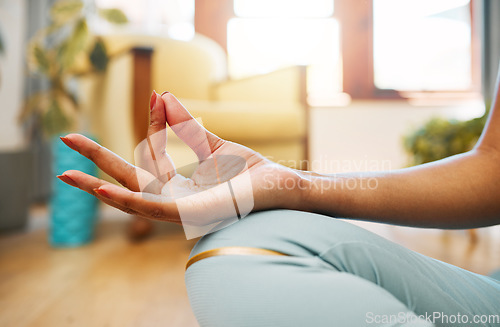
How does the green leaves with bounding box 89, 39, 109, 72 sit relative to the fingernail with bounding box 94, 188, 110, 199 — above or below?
above

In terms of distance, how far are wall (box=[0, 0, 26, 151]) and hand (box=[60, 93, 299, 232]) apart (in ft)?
6.60

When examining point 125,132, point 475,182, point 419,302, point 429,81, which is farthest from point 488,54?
point 419,302

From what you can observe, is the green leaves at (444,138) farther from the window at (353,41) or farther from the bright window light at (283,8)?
Answer: the bright window light at (283,8)

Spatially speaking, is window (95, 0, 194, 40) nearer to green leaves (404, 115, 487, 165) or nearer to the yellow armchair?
the yellow armchair

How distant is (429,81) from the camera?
103 inches

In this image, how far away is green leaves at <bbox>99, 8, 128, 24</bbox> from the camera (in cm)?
168

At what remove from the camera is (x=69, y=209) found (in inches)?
54.7

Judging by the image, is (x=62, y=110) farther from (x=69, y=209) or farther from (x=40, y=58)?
(x=69, y=209)

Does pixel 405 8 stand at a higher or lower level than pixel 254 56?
higher

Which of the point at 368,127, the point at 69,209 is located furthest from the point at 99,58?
the point at 368,127

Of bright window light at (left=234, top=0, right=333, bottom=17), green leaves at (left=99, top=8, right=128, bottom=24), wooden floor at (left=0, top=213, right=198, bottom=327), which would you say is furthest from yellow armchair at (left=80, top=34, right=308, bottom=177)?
bright window light at (left=234, top=0, right=333, bottom=17)

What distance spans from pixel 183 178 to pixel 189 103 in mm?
556

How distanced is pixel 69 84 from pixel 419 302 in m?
2.50

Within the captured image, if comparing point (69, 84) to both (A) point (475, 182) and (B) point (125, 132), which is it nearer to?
(B) point (125, 132)
